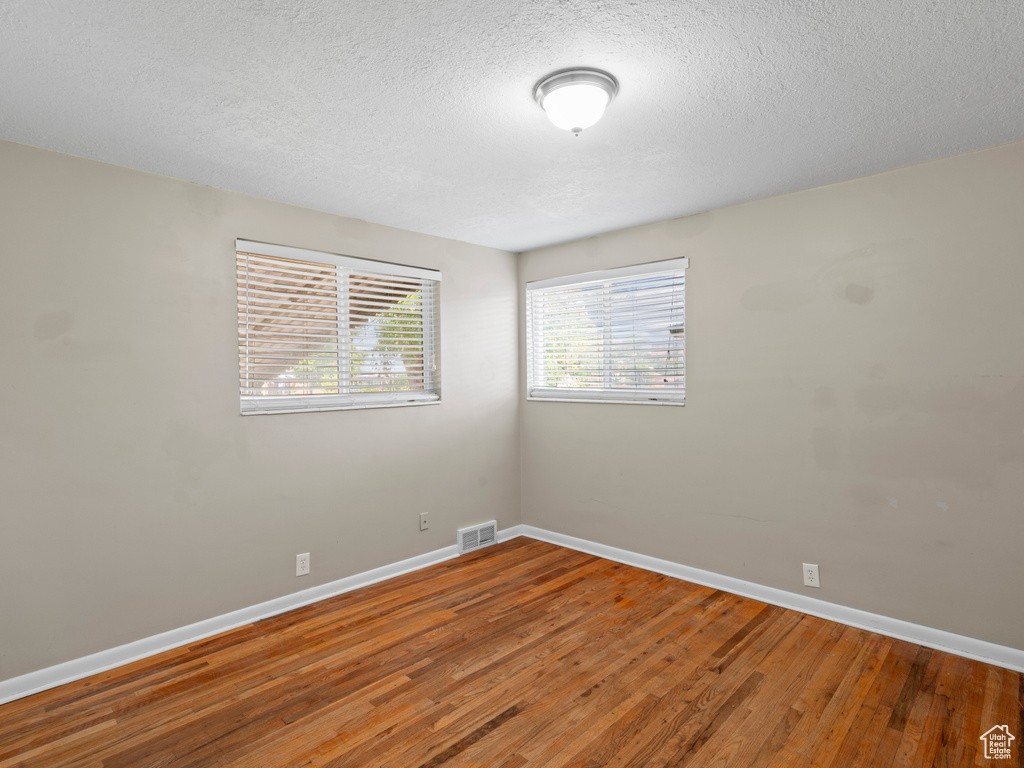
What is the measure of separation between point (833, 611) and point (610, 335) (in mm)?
2247

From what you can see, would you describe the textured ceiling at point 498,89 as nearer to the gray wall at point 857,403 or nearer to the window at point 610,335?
the gray wall at point 857,403

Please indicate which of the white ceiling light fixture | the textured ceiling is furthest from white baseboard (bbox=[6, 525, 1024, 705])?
the white ceiling light fixture

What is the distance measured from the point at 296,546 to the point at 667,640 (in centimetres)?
220

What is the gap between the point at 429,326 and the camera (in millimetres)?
4176

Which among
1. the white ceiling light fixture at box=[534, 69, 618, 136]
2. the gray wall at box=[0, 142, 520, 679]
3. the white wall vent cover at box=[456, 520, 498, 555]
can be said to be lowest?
the white wall vent cover at box=[456, 520, 498, 555]

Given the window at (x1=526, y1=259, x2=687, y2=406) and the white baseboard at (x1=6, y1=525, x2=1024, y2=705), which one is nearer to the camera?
the white baseboard at (x1=6, y1=525, x2=1024, y2=705)

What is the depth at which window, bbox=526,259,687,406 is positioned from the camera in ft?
12.5

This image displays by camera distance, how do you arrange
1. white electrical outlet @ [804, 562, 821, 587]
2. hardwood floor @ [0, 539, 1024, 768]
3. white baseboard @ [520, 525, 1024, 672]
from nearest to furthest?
1. hardwood floor @ [0, 539, 1024, 768]
2. white baseboard @ [520, 525, 1024, 672]
3. white electrical outlet @ [804, 562, 821, 587]

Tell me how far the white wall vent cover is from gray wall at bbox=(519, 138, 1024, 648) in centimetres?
105

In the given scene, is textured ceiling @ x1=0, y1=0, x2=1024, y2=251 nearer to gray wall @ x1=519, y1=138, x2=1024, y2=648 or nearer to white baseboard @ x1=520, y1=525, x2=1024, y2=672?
gray wall @ x1=519, y1=138, x2=1024, y2=648

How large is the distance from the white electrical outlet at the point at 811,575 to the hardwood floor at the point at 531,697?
0.65 ft

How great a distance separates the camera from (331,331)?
3.56 metres

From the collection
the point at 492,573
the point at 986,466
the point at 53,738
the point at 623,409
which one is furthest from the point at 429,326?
the point at 986,466

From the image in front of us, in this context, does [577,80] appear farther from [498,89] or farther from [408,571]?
[408,571]
